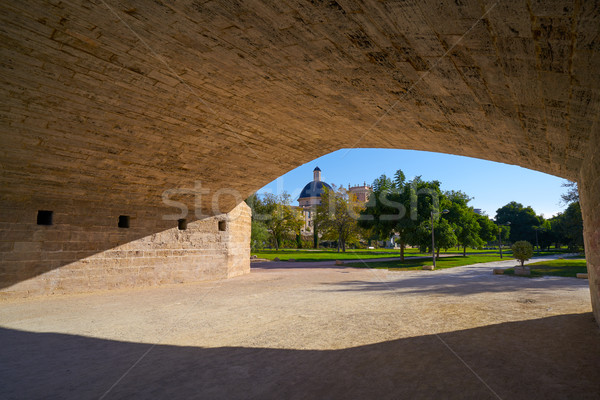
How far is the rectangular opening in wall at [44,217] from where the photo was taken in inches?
379

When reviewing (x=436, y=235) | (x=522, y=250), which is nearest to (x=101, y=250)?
(x=522, y=250)

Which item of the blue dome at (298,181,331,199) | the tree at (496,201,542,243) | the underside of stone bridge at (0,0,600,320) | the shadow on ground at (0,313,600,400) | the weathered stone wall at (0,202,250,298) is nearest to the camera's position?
the underside of stone bridge at (0,0,600,320)

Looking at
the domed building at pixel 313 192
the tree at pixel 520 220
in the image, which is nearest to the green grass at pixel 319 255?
the tree at pixel 520 220

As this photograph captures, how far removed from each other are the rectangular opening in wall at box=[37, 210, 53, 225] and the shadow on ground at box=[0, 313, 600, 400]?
552cm

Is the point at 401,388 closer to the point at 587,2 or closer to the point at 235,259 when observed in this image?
the point at 587,2

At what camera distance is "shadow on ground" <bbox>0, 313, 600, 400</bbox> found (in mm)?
3270

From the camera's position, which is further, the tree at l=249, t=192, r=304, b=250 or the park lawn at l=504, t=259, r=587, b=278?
the tree at l=249, t=192, r=304, b=250

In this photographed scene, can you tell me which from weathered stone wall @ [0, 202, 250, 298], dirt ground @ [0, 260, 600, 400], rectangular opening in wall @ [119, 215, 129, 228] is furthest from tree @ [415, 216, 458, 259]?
rectangular opening in wall @ [119, 215, 129, 228]

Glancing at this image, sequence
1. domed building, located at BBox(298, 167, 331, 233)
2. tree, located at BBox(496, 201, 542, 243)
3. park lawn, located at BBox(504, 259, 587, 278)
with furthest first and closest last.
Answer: domed building, located at BBox(298, 167, 331, 233) → tree, located at BBox(496, 201, 542, 243) → park lawn, located at BBox(504, 259, 587, 278)

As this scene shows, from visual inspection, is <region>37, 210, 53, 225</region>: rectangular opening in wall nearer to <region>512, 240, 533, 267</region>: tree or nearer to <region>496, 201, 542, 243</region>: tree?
<region>512, 240, 533, 267</region>: tree

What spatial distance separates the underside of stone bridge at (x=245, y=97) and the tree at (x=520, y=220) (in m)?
64.1

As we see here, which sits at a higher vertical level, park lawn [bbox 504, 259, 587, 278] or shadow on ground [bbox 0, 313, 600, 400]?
shadow on ground [bbox 0, 313, 600, 400]

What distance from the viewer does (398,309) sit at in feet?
23.7

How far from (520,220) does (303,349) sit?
7130cm
